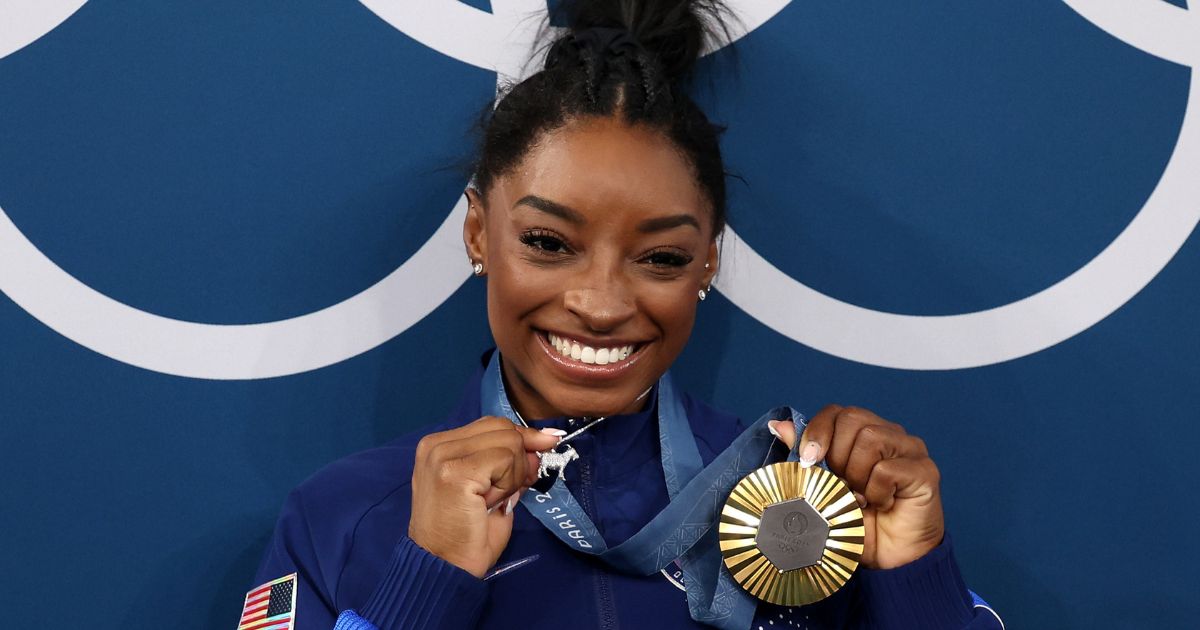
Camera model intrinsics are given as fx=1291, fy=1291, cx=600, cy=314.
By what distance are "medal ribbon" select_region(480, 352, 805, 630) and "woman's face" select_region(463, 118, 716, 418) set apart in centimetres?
11

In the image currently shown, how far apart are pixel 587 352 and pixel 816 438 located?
31 centimetres

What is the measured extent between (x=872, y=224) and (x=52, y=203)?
1307 millimetres

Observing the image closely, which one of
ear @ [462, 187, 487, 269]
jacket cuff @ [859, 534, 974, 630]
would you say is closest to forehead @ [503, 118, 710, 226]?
ear @ [462, 187, 487, 269]

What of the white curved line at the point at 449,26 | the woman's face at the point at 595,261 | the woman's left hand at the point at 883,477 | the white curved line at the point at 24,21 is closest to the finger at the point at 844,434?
the woman's left hand at the point at 883,477

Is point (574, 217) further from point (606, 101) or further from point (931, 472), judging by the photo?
point (931, 472)

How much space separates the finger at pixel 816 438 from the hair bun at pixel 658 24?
0.56 meters

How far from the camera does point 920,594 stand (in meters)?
1.63

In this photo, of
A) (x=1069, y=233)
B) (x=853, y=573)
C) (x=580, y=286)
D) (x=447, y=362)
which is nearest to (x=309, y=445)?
(x=447, y=362)

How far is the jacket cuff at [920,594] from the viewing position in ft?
5.32

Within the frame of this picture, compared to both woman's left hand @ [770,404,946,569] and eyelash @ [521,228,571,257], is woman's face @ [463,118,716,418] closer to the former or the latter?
eyelash @ [521,228,571,257]

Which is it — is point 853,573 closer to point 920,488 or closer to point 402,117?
point 920,488

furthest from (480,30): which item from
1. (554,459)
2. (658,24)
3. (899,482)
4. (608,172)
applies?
(899,482)

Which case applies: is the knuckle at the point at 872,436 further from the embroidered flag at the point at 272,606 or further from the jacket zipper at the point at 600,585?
the embroidered flag at the point at 272,606

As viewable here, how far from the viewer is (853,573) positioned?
5.62 ft
